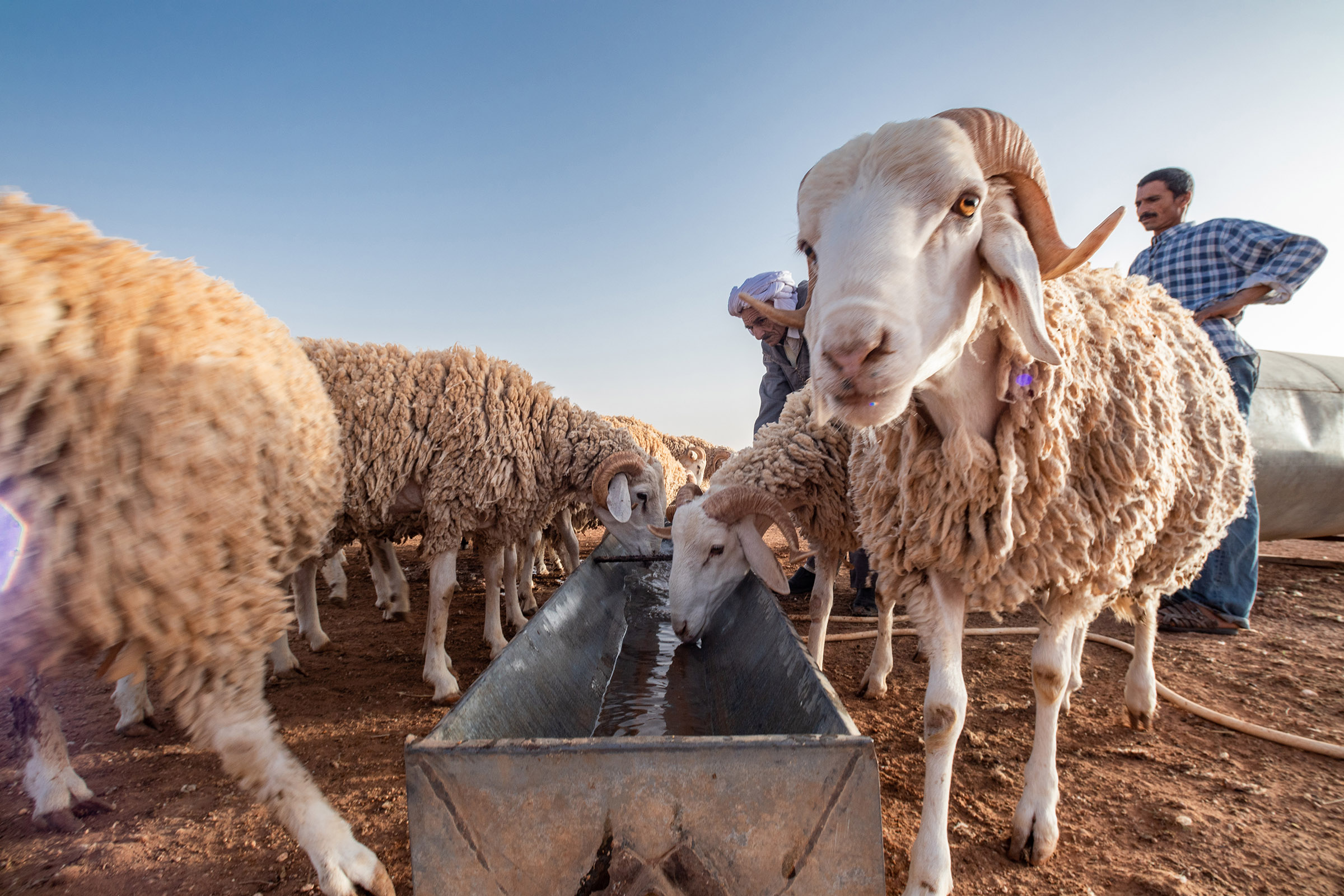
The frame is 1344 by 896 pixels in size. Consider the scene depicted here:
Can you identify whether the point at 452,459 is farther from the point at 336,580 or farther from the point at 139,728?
the point at 336,580

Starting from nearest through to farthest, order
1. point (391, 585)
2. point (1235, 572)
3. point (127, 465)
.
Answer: point (127, 465), point (1235, 572), point (391, 585)

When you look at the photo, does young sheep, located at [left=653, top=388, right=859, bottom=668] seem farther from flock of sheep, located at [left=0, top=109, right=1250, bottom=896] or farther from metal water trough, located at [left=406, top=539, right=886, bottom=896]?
metal water trough, located at [left=406, top=539, right=886, bottom=896]

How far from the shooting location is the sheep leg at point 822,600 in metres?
3.33

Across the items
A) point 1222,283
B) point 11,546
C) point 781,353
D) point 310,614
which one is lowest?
point 310,614

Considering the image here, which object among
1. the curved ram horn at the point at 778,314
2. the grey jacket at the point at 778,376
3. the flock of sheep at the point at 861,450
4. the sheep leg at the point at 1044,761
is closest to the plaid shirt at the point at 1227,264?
the flock of sheep at the point at 861,450

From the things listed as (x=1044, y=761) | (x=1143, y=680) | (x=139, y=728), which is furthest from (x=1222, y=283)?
(x=139, y=728)

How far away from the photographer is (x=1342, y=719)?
2.89 m

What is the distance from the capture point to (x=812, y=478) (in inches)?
131

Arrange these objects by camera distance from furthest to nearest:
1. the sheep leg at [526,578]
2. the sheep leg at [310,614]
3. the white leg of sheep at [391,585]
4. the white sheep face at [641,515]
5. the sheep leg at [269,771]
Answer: the sheep leg at [526,578] → the white leg of sheep at [391,585] → the white sheep face at [641,515] → the sheep leg at [310,614] → the sheep leg at [269,771]

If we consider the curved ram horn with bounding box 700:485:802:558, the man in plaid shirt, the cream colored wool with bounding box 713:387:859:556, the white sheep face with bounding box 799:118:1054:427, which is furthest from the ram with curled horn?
the man in plaid shirt

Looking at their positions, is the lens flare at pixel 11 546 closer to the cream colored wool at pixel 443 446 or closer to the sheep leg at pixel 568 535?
the cream colored wool at pixel 443 446

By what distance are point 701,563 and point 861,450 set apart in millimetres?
1226

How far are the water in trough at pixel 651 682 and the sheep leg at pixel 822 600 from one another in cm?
68

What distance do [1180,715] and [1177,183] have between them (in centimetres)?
329
